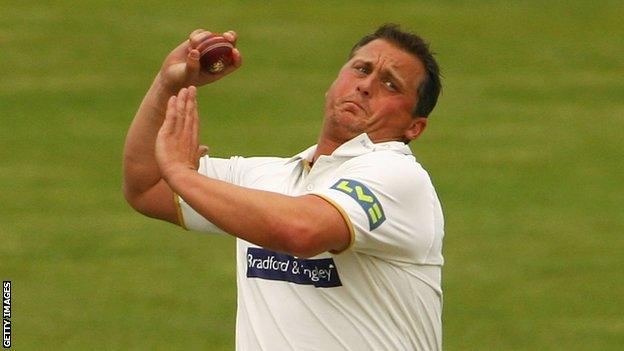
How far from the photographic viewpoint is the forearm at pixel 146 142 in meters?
8.21

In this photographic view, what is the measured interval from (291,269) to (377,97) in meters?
0.88

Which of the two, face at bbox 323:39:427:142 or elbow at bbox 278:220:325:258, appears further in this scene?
face at bbox 323:39:427:142

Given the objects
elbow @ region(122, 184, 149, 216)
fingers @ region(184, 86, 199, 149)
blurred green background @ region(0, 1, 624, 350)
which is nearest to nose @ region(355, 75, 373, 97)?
fingers @ region(184, 86, 199, 149)

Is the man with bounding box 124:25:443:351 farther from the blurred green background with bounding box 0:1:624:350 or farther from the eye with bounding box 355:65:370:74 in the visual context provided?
the blurred green background with bounding box 0:1:624:350

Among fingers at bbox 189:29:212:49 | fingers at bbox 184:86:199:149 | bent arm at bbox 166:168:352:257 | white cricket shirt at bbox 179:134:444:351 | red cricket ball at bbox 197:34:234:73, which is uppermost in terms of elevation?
fingers at bbox 189:29:212:49

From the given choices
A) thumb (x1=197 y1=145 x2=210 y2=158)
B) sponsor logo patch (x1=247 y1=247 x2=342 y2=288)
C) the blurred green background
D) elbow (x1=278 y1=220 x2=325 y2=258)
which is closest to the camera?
elbow (x1=278 y1=220 x2=325 y2=258)

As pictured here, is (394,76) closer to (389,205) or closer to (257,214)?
(389,205)

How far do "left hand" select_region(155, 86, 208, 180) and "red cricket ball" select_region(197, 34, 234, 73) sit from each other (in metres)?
0.63

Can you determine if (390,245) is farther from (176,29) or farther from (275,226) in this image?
(176,29)

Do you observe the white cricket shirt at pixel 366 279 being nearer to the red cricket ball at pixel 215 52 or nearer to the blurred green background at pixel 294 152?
the red cricket ball at pixel 215 52

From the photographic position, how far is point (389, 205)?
735 centimetres

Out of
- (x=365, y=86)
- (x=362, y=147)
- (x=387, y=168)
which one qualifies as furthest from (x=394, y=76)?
(x=387, y=168)

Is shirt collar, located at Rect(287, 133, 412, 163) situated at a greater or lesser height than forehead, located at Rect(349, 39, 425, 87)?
lesser

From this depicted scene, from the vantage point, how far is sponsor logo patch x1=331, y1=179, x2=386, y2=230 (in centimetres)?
723
